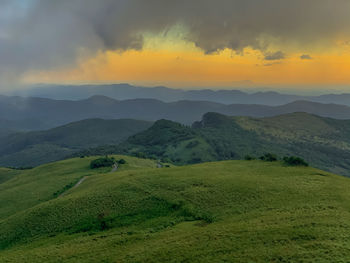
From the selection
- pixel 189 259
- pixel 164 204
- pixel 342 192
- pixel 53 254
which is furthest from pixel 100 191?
pixel 342 192

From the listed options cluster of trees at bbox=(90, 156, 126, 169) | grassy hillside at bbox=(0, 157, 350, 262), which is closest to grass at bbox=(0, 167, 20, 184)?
cluster of trees at bbox=(90, 156, 126, 169)

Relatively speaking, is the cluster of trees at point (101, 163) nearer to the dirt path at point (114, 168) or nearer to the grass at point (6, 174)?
the dirt path at point (114, 168)

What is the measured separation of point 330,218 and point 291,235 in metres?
7.82

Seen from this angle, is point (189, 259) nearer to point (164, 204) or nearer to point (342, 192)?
point (164, 204)

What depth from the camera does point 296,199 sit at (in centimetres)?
3969

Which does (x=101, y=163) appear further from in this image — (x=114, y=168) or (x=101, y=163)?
(x=114, y=168)

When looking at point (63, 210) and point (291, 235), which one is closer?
point (291, 235)

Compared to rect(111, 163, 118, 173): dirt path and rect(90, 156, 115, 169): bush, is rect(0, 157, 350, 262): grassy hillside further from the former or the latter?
rect(90, 156, 115, 169): bush

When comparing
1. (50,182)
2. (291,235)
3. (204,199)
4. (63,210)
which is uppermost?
(291,235)

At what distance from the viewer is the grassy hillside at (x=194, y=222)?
26.0 m

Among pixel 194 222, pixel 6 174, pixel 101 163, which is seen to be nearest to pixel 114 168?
pixel 101 163

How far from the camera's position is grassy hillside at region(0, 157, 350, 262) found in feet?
85.4

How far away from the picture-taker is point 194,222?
119 feet

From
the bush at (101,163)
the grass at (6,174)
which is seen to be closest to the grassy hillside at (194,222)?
the bush at (101,163)
